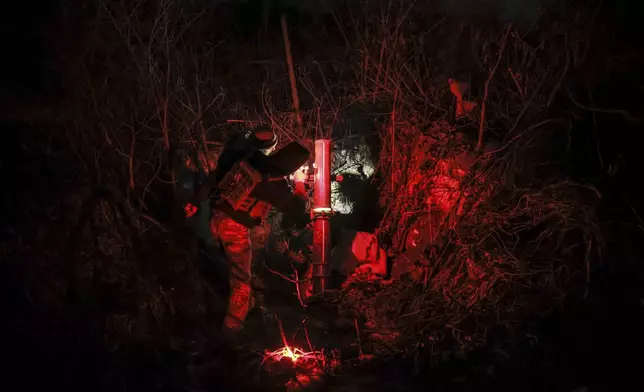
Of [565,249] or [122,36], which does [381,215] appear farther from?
[122,36]

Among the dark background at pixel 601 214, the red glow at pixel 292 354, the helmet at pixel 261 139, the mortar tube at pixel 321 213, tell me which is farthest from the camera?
the mortar tube at pixel 321 213

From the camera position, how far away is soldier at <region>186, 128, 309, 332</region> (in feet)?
18.0

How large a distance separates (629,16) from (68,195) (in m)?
6.82

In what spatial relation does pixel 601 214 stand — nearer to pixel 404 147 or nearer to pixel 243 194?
pixel 404 147

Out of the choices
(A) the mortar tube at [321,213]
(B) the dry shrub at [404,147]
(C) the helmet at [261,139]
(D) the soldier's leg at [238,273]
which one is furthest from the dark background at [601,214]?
(A) the mortar tube at [321,213]

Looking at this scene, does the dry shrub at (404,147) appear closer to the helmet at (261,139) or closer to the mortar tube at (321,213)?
the mortar tube at (321,213)

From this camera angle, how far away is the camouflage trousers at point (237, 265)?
19.0 ft

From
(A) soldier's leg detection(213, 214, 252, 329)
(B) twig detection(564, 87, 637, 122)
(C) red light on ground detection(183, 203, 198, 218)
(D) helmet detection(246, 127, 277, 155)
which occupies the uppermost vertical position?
(B) twig detection(564, 87, 637, 122)

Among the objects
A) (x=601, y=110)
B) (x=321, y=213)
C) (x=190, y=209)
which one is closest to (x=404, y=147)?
(x=321, y=213)

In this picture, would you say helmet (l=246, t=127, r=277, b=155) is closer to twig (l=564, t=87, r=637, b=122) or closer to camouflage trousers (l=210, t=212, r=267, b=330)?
camouflage trousers (l=210, t=212, r=267, b=330)

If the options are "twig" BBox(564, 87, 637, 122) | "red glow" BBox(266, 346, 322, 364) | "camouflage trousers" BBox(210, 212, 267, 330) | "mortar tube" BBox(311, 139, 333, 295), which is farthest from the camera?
"mortar tube" BBox(311, 139, 333, 295)

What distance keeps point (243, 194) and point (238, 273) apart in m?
0.99

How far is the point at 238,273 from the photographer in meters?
6.00

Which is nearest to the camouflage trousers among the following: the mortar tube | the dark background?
the mortar tube
